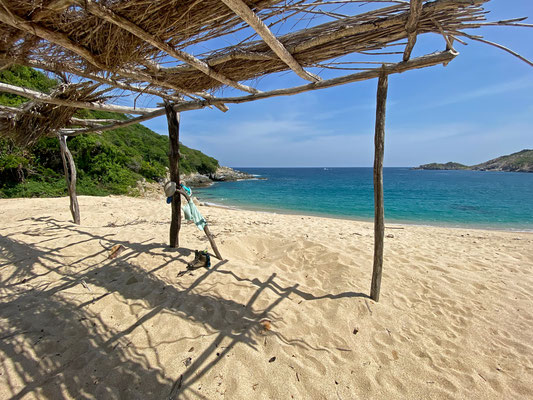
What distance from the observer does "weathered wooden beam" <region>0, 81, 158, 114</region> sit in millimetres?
3197

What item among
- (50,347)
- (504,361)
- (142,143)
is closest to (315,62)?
(504,361)

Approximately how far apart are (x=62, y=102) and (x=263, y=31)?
Result: 3.33 meters

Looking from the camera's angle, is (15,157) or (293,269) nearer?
(293,269)

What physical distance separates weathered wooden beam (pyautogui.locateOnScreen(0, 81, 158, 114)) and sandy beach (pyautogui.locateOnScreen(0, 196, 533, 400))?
2.42 meters

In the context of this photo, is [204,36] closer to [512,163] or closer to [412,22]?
[412,22]

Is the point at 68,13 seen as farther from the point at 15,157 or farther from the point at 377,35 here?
the point at 15,157

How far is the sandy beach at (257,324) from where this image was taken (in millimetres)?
1956

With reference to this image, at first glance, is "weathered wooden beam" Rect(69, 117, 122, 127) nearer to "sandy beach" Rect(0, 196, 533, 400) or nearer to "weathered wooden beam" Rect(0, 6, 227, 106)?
"sandy beach" Rect(0, 196, 533, 400)

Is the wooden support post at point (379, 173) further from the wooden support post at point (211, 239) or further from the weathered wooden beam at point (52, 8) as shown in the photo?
the weathered wooden beam at point (52, 8)

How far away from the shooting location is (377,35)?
203 centimetres

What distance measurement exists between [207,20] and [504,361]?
396 cm

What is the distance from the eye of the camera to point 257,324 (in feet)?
8.63

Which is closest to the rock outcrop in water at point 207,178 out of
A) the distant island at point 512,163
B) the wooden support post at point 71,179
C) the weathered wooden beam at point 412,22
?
the wooden support post at point 71,179

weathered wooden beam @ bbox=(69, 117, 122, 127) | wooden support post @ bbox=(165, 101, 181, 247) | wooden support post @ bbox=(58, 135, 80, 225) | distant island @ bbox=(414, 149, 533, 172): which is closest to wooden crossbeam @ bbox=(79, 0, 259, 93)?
wooden support post @ bbox=(165, 101, 181, 247)
